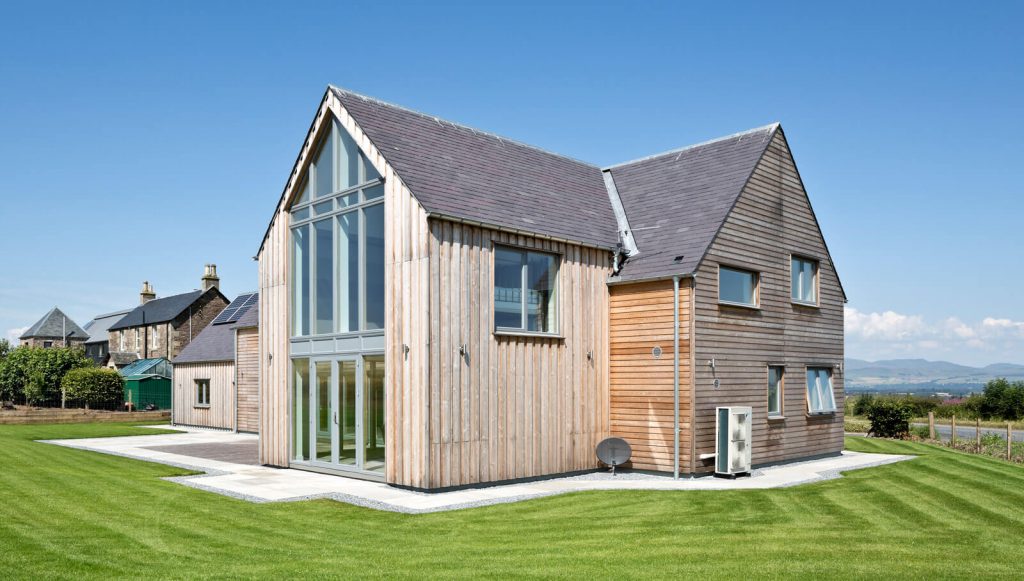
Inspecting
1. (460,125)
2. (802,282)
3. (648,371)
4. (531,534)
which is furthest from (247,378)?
(531,534)

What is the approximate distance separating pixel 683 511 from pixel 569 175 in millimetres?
10285

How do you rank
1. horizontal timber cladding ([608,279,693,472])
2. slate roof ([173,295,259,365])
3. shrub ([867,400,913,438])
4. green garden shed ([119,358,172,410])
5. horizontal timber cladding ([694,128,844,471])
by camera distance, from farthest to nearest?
green garden shed ([119,358,172,410]) < slate roof ([173,295,259,365]) < shrub ([867,400,913,438]) < horizontal timber cladding ([694,128,844,471]) < horizontal timber cladding ([608,279,693,472])

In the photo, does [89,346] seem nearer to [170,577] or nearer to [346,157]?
[346,157]

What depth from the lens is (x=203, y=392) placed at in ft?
109

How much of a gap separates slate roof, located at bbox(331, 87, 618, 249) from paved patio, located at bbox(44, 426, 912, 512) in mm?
4882

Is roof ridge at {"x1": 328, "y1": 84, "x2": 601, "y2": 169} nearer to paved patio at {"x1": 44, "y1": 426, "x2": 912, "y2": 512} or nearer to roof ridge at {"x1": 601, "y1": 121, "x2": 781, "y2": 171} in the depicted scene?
roof ridge at {"x1": 601, "y1": 121, "x2": 781, "y2": 171}

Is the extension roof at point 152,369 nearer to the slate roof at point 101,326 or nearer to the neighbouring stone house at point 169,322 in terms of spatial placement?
the neighbouring stone house at point 169,322

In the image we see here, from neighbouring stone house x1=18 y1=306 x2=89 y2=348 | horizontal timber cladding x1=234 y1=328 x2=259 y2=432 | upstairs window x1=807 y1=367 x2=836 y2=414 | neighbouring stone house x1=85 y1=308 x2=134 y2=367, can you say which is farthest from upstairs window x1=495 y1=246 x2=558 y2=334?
neighbouring stone house x1=18 y1=306 x2=89 y2=348

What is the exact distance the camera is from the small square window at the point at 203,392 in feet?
108

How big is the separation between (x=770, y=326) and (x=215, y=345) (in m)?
23.5

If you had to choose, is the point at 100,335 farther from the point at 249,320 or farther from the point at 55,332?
the point at 249,320

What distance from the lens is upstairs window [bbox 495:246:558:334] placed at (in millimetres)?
15516

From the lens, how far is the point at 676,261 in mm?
16656

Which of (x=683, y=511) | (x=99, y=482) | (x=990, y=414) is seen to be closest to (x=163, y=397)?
(x=99, y=482)
